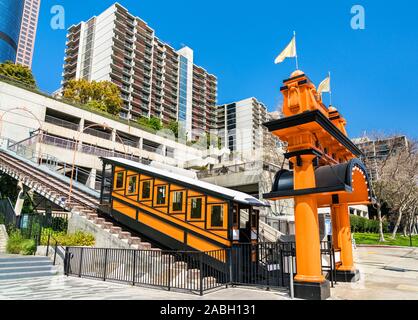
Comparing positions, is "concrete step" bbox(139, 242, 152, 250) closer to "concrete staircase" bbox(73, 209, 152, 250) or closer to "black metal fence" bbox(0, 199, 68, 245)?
"concrete staircase" bbox(73, 209, 152, 250)

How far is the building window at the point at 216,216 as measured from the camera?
39.1 ft

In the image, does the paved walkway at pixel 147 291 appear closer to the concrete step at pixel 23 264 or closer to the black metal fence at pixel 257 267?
the black metal fence at pixel 257 267

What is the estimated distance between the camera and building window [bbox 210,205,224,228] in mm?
11906

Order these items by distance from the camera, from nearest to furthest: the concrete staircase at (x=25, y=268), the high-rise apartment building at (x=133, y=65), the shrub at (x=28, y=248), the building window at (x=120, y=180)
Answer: the concrete staircase at (x=25, y=268)
the shrub at (x=28, y=248)
the building window at (x=120, y=180)
the high-rise apartment building at (x=133, y=65)

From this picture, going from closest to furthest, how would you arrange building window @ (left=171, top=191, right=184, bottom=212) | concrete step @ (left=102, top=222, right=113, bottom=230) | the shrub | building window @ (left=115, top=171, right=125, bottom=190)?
building window @ (left=171, top=191, right=184, bottom=212) < the shrub < concrete step @ (left=102, top=222, right=113, bottom=230) < building window @ (left=115, top=171, right=125, bottom=190)

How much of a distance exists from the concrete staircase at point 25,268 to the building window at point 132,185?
15.3 feet

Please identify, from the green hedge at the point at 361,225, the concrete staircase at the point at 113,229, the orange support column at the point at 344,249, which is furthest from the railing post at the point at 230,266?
the green hedge at the point at 361,225

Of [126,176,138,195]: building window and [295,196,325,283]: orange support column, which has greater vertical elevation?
[126,176,138,195]: building window

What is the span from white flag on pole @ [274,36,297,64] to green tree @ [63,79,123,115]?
2137 inches

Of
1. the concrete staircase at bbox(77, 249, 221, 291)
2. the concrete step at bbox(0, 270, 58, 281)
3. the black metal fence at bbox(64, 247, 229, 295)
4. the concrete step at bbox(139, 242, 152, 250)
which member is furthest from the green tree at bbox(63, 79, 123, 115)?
the concrete staircase at bbox(77, 249, 221, 291)

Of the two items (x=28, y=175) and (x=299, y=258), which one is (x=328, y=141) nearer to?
(x=299, y=258)

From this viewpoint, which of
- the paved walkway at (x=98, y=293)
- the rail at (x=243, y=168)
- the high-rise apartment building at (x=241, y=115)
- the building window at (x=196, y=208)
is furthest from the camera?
the high-rise apartment building at (x=241, y=115)
